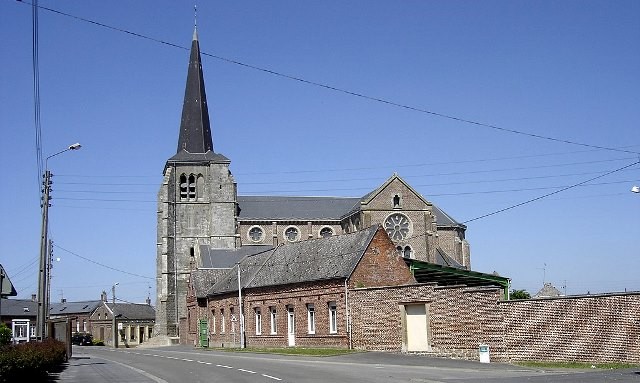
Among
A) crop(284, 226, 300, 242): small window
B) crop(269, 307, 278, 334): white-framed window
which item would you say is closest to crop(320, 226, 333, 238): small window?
crop(284, 226, 300, 242): small window

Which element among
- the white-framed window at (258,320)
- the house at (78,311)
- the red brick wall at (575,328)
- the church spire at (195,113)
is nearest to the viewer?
the red brick wall at (575,328)

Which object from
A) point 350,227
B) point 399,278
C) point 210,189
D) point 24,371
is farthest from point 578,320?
point 210,189

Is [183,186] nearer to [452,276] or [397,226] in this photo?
[397,226]

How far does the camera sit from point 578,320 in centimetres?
2639

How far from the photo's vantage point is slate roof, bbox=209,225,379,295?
40406 millimetres

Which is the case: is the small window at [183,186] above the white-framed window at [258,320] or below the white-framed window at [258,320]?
above

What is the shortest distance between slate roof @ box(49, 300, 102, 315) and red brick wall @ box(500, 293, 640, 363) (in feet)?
344

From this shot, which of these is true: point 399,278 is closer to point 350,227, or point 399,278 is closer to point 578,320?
point 578,320

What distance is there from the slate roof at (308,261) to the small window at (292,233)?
2403 cm

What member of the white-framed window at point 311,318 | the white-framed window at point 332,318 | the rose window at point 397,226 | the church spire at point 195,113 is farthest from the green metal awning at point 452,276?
the church spire at point 195,113

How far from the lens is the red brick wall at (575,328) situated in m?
25.0

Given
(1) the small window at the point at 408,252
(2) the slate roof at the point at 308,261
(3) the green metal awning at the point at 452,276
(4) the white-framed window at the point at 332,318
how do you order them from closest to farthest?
1. (3) the green metal awning at the point at 452,276
2. (4) the white-framed window at the point at 332,318
3. (2) the slate roof at the point at 308,261
4. (1) the small window at the point at 408,252

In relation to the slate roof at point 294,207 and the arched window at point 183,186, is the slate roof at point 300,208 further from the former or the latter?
the arched window at point 183,186

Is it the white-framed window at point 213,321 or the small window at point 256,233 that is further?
the small window at point 256,233
